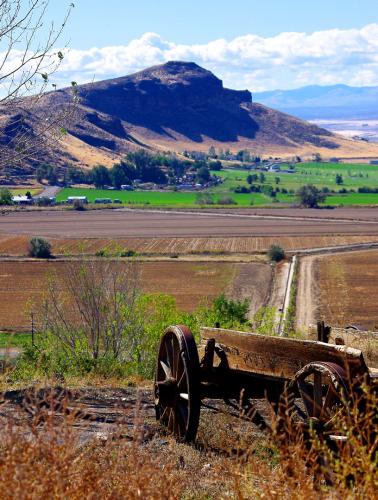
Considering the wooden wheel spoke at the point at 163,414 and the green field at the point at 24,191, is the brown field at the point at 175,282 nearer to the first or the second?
the wooden wheel spoke at the point at 163,414

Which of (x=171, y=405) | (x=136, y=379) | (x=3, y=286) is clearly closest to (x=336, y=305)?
(x=3, y=286)

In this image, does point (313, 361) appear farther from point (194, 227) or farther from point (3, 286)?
point (194, 227)

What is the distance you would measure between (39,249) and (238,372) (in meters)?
65.2

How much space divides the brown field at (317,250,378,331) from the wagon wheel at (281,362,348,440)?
112ft

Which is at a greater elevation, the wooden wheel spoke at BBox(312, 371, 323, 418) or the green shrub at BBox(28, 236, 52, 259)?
the wooden wheel spoke at BBox(312, 371, 323, 418)

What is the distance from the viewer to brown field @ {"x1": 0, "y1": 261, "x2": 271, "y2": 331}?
51219 millimetres

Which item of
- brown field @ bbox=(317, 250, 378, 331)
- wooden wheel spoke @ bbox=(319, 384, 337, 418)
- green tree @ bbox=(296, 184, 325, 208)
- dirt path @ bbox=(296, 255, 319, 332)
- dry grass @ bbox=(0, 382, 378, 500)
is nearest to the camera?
dry grass @ bbox=(0, 382, 378, 500)

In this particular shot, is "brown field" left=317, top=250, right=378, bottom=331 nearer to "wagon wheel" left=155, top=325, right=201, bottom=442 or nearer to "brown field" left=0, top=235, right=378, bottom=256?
"brown field" left=0, top=235, right=378, bottom=256

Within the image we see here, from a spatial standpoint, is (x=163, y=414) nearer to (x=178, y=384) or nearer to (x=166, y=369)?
(x=178, y=384)

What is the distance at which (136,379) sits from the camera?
12508 millimetres

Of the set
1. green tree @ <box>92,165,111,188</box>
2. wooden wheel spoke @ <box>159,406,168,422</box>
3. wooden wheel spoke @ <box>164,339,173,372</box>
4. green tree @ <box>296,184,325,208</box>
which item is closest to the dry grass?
wooden wheel spoke @ <box>159,406,168,422</box>

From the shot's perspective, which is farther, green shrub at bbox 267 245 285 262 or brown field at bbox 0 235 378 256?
brown field at bbox 0 235 378 256

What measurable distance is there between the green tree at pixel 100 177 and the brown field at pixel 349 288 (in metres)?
79.2

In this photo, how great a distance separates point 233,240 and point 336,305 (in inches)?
1201
